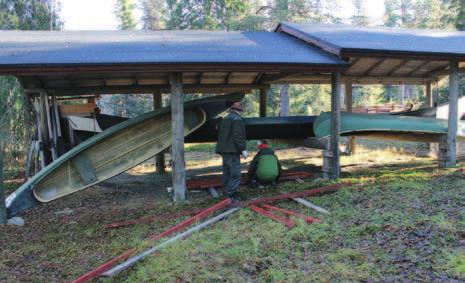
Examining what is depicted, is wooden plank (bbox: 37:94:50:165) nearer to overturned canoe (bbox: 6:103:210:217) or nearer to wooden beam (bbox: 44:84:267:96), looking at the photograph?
wooden beam (bbox: 44:84:267:96)

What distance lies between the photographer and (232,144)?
6930mm

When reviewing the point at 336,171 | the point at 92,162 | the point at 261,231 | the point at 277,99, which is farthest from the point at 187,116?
the point at 277,99

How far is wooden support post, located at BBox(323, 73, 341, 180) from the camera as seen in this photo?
8094 millimetres

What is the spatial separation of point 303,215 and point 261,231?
2.74 ft

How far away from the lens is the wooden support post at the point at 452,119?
344 inches

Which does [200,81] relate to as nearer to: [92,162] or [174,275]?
[92,162]

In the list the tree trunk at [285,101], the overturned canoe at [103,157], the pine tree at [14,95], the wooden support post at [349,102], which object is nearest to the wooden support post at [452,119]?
the wooden support post at [349,102]

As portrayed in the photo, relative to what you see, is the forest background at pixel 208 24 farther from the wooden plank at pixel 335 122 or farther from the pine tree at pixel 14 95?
the wooden plank at pixel 335 122

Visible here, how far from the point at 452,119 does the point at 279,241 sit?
247 inches

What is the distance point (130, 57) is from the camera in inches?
255

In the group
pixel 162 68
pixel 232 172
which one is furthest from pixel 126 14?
pixel 232 172

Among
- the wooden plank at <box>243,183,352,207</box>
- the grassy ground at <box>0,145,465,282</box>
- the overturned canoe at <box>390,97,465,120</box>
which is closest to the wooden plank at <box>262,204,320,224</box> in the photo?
the grassy ground at <box>0,145,465,282</box>

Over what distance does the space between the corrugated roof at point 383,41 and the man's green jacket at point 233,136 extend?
→ 245cm

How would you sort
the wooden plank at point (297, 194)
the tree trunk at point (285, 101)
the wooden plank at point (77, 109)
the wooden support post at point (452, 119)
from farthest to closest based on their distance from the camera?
the tree trunk at point (285, 101), the wooden plank at point (77, 109), the wooden support post at point (452, 119), the wooden plank at point (297, 194)
